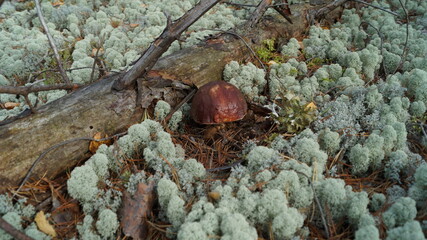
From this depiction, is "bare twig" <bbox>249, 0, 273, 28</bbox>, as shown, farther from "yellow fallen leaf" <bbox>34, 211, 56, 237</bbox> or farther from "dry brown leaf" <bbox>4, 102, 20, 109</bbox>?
"yellow fallen leaf" <bbox>34, 211, 56, 237</bbox>

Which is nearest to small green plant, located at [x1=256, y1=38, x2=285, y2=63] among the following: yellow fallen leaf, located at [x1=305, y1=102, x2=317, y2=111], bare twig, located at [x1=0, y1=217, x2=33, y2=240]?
yellow fallen leaf, located at [x1=305, y1=102, x2=317, y2=111]

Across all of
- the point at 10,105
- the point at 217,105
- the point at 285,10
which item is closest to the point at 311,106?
the point at 217,105

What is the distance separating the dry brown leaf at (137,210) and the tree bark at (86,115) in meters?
0.73

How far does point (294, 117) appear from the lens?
9.25 ft

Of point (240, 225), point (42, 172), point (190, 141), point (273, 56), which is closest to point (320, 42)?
point (273, 56)

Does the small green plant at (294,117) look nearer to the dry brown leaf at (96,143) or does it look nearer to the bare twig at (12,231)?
the dry brown leaf at (96,143)

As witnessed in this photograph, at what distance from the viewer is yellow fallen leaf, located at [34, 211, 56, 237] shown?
205 centimetres

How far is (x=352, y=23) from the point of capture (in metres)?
4.93

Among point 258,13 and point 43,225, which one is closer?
point 43,225

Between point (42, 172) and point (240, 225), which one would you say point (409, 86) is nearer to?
point (240, 225)

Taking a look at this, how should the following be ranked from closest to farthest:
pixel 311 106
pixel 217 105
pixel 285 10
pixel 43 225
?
pixel 43 225, pixel 217 105, pixel 311 106, pixel 285 10

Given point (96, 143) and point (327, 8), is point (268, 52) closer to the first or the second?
point (327, 8)

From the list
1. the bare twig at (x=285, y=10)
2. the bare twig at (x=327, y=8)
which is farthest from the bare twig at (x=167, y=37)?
the bare twig at (x=327, y=8)

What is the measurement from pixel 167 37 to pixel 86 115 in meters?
1.02
